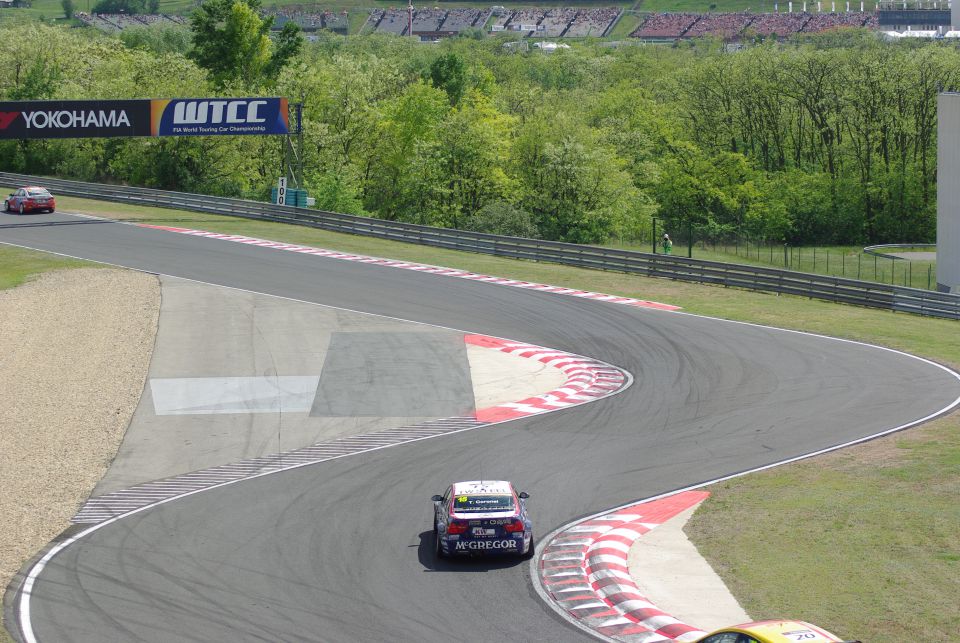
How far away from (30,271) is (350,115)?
4409 centimetres

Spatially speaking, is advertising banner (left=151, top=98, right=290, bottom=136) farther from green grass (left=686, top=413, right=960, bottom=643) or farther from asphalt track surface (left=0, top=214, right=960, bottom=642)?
green grass (left=686, top=413, right=960, bottom=643)

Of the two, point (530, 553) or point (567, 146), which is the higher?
point (567, 146)

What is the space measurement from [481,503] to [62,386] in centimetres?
1565

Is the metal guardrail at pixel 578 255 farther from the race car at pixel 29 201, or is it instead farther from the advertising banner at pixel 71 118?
the advertising banner at pixel 71 118

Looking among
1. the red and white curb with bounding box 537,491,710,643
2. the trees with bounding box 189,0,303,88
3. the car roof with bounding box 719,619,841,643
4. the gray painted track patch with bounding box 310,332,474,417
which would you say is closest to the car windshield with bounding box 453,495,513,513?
the red and white curb with bounding box 537,491,710,643

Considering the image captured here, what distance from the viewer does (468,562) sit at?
17.9 m

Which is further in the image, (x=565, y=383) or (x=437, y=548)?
(x=565, y=383)

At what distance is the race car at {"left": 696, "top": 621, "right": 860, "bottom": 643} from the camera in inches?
412

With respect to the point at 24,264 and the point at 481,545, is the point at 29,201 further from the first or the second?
the point at 481,545

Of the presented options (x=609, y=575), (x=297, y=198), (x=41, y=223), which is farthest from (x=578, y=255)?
(x=609, y=575)

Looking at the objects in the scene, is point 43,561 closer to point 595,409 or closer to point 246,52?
point 595,409

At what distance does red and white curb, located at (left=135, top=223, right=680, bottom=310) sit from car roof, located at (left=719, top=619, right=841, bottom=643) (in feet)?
97.1

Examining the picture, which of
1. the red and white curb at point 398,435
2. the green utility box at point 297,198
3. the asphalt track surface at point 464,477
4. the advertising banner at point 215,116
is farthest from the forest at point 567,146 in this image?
the red and white curb at point 398,435

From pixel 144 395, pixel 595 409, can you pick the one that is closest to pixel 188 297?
pixel 144 395
